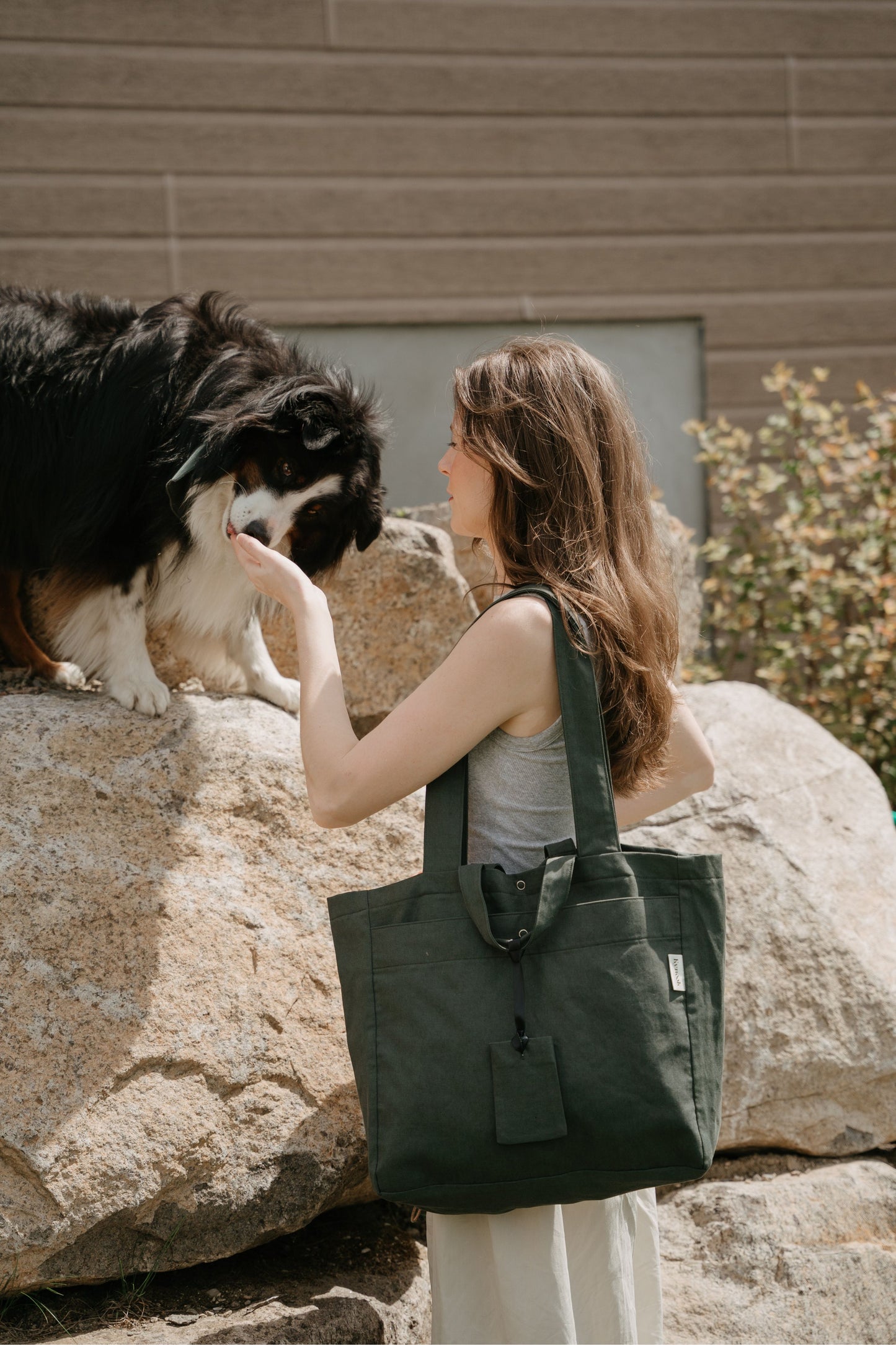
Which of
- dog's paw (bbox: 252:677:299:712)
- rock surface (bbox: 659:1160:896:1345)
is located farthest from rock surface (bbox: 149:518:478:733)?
rock surface (bbox: 659:1160:896:1345)

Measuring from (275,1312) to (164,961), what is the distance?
63cm

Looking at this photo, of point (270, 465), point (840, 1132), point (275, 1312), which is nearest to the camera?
point (275, 1312)

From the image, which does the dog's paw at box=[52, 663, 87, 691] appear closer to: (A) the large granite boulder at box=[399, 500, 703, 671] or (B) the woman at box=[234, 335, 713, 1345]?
(A) the large granite boulder at box=[399, 500, 703, 671]

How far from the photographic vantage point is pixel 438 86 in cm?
500

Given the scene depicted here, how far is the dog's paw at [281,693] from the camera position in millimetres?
2789

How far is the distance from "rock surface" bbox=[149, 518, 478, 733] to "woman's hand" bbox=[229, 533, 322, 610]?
1341 mm

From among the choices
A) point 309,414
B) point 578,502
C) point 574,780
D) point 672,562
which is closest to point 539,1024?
point 574,780

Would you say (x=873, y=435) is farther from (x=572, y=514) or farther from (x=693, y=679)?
(x=572, y=514)

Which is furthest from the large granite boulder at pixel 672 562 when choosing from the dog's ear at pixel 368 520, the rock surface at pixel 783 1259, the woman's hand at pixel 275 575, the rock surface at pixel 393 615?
the woman's hand at pixel 275 575

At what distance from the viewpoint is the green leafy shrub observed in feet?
14.4

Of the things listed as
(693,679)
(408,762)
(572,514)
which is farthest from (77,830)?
(693,679)

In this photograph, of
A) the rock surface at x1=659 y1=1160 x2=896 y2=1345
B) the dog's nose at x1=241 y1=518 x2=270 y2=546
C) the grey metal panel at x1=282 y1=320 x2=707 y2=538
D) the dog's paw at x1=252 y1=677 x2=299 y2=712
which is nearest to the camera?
the rock surface at x1=659 y1=1160 x2=896 y2=1345

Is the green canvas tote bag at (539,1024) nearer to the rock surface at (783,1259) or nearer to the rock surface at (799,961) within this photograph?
the rock surface at (783,1259)

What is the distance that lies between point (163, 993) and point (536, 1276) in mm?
943
